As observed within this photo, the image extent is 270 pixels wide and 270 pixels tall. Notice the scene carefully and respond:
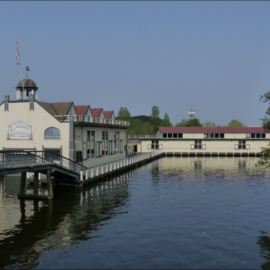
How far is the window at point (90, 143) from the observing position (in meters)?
40.1

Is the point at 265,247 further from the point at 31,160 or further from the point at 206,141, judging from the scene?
the point at 206,141

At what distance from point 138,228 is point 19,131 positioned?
23.2 m

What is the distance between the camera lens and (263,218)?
22281mm

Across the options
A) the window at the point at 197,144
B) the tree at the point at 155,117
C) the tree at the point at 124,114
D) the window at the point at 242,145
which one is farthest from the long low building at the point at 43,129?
the tree at the point at 155,117

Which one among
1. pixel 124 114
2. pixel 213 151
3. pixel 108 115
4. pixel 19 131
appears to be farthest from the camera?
pixel 124 114

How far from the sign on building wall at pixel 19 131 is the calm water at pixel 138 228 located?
5.98m

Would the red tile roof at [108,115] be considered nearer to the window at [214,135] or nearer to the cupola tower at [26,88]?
the cupola tower at [26,88]

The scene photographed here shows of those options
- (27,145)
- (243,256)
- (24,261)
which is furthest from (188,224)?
(27,145)

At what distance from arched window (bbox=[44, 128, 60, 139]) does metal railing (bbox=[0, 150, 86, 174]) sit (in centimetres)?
403

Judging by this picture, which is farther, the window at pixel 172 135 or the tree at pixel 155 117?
the tree at pixel 155 117

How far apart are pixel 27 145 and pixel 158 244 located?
24865 millimetres

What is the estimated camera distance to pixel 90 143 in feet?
133

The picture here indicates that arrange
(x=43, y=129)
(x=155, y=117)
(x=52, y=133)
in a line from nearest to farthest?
1. (x=52, y=133)
2. (x=43, y=129)
3. (x=155, y=117)

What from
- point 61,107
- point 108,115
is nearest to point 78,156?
point 61,107
